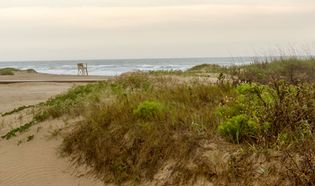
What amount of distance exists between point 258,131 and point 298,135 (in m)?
0.47

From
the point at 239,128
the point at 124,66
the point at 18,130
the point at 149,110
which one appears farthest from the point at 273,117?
the point at 124,66

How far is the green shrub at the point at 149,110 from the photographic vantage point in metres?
7.73

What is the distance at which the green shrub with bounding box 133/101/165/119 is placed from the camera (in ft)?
25.4

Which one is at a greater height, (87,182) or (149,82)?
(149,82)

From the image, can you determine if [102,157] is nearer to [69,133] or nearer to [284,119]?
[69,133]

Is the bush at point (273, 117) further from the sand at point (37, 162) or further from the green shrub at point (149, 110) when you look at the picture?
the sand at point (37, 162)

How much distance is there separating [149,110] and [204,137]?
140 cm

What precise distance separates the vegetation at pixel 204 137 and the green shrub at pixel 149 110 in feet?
0.05

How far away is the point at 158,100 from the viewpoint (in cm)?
865

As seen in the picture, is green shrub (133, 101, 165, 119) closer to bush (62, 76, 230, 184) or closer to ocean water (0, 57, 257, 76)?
bush (62, 76, 230, 184)

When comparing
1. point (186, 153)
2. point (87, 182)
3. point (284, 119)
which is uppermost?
point (284, 119)

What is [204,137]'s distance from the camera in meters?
6.64

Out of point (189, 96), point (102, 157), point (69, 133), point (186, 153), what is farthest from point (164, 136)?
point (69, 133)

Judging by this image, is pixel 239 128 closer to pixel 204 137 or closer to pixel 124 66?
pixel 204 137
